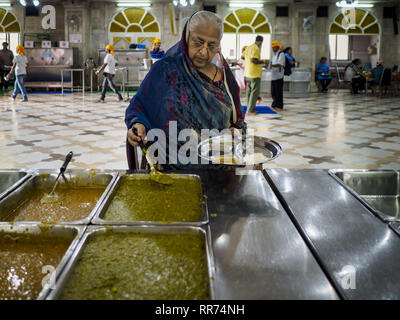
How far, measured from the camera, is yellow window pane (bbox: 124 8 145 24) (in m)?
15.2

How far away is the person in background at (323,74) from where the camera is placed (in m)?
14.9

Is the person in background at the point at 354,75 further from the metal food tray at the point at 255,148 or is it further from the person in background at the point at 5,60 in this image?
the metal food tray at the point at 255,148

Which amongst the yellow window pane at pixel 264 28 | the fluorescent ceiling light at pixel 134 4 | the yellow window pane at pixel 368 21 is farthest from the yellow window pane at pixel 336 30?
the fluorescent ceiling light at pixel 134 4

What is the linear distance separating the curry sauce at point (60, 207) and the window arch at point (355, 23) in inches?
640

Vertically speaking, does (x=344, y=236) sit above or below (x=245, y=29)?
below

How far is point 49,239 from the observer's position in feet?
3.75

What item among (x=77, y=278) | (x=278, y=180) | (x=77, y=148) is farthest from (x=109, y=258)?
(x=77, y=148)

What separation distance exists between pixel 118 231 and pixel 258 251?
0.43 m

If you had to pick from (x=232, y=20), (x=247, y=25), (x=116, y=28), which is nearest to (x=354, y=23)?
(x=247, y=25)

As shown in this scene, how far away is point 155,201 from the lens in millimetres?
1387

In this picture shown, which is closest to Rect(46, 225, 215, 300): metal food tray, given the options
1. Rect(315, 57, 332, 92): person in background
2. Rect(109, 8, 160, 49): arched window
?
Rect(315, 57, 332, 92): person in background

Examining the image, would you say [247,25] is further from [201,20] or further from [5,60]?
[201,20]
